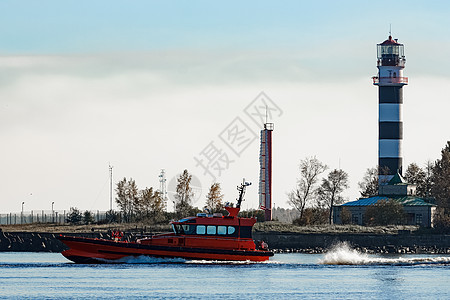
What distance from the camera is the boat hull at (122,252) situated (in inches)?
Result: 2852

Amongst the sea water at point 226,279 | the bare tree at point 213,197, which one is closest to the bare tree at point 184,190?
the bare tree at point 213,197

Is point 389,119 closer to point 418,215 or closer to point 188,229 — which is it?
point 418,215

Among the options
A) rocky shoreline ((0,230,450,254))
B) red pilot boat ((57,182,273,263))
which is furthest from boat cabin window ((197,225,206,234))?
rocky shoreline ((0,230,450,254))

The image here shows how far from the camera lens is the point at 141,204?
125 meters

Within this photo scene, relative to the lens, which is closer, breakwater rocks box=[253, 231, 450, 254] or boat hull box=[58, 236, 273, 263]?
boat hull box=[58, 236, 273, 263]

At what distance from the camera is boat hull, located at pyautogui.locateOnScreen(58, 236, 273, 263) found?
72.4m

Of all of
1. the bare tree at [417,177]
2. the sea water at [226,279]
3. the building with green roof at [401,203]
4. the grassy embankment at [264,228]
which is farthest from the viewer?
the bare tree at [417,177]

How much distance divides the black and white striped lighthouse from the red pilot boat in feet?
162

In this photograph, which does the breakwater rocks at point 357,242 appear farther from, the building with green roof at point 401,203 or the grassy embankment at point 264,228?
the building with green roof at point 401,203

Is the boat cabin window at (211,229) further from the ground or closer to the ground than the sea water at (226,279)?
further from the ground

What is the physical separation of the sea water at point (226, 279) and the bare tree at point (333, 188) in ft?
153

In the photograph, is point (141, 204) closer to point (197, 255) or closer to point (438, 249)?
point (438, 249)

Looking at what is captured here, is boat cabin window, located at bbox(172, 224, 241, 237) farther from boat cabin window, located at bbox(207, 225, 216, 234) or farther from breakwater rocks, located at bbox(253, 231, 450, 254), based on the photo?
breakwater rocks, located at bbox(253, 231, 450, 254)

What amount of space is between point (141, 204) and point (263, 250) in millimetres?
50944
